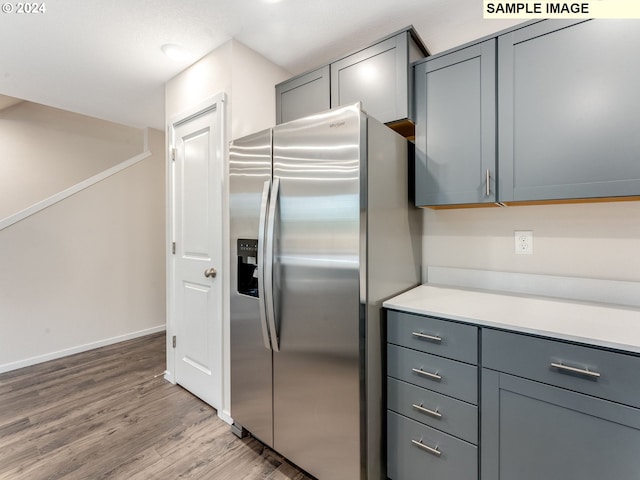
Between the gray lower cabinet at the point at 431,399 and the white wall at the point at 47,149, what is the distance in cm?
475

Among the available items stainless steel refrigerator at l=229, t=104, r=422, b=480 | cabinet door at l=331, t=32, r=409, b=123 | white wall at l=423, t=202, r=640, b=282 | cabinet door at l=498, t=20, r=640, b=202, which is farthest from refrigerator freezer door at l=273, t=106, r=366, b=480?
white wall at l=423, t=202, r=640, b=282

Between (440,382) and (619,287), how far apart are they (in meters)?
1.00

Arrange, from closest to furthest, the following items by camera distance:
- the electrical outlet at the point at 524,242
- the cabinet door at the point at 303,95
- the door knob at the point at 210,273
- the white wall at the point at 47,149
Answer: the electrical outlet at the point at 524,242
the cabinet door at the point at 303,95
the door knob at the point at 210,273
the white wall at the point at 47,149

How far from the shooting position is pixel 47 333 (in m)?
2.93

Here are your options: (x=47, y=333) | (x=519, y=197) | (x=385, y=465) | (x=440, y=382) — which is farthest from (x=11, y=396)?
(x=519, y=197)

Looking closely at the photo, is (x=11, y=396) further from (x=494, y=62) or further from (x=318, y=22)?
(x=494, y=62)

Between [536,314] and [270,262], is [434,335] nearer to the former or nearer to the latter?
[536,314]

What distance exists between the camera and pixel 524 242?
1.66 m

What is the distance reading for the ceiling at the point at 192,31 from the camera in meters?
1.69

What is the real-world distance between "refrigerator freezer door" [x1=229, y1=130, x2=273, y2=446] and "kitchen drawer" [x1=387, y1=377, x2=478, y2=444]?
68 centimetres

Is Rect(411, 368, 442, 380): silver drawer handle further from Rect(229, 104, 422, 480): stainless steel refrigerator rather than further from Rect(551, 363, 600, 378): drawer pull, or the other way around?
Rect(551, 363, 600, 378): drawer pull

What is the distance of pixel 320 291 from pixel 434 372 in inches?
24.5

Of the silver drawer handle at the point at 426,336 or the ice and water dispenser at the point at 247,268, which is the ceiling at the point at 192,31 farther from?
the silver drawer handle at the point at 426,336

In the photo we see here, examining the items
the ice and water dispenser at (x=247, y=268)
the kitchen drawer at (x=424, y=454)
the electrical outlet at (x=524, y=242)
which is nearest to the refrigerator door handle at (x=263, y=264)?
the ice and water dispenser at (x=247, y=268)
